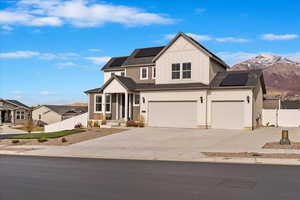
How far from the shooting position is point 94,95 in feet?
110

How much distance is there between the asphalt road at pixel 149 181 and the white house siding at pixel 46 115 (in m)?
47.1

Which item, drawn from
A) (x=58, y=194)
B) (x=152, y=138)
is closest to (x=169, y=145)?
(x=152, y=138)

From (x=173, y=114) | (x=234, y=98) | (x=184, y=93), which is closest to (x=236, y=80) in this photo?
(x=234, y=98)

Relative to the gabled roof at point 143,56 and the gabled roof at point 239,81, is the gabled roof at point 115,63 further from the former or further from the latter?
the gabled roof at point 239,81

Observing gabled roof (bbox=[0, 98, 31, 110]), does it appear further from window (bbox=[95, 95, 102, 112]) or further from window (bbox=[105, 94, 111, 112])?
window (bbox=[105, 94, 111, 112])

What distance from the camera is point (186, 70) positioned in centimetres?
2889

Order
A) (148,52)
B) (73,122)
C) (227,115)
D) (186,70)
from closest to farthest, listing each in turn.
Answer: (227,115) < (186,70) < (73,122) < (148,52)

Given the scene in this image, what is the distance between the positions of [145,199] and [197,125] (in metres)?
20.2

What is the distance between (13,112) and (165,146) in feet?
148

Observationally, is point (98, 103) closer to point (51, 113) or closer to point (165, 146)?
point (165, 146)

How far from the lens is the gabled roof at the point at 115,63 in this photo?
36969 mm

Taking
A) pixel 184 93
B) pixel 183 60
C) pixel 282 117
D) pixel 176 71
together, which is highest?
pixel 183 60

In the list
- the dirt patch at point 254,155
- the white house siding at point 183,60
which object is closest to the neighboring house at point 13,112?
the white house siding at point 183,60

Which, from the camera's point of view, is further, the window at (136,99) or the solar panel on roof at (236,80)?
the window at (136,99)
